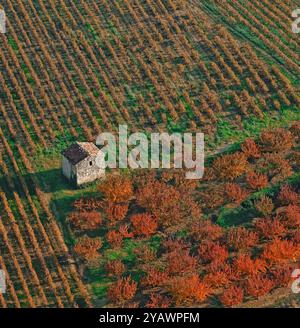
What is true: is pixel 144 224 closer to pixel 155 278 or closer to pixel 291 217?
pixel 155 278

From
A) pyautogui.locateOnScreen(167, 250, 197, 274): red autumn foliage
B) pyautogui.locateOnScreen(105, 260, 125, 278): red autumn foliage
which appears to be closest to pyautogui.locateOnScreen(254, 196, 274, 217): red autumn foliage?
pyautogui.locateOnScreen(167, 250, 197, 274): red autumn foliage

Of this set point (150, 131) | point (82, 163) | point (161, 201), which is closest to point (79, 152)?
point (82, 163)

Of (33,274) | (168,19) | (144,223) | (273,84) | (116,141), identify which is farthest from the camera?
(168,19)

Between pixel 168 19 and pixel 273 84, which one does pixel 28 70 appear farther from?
pixel 273 84

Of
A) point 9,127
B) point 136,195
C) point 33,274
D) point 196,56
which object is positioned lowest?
point 33,274

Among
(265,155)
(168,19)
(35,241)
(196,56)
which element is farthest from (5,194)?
(168,19)

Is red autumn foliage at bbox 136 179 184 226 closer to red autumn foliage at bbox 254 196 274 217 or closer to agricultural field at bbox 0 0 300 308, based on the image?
agricultural field at bbox 0 0 300 308
